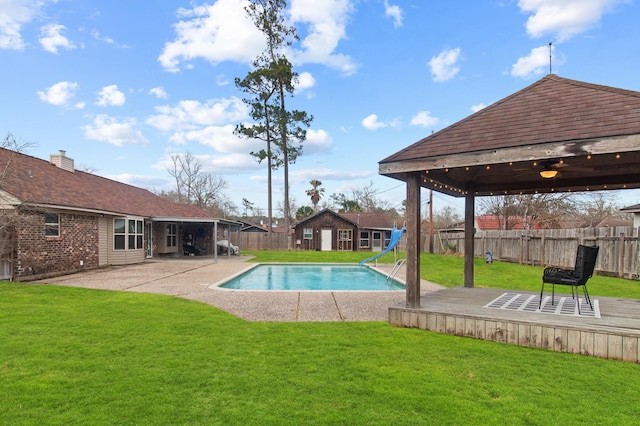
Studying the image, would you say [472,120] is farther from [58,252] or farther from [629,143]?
[58,252]

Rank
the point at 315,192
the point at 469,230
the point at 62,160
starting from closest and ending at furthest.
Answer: the point at 469,230, the point at 62,160, the point at 315,192

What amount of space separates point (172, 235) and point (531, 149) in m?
20.3

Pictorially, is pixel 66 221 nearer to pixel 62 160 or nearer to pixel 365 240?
pixel 62 160

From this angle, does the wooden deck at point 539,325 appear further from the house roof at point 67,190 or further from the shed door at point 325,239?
the shed door at point 325,239

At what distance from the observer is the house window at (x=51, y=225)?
11234mm

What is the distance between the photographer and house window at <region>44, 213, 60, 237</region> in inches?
442

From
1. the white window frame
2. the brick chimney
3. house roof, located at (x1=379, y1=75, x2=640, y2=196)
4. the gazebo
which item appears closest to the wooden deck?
the gazebo

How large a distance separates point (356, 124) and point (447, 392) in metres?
18.3

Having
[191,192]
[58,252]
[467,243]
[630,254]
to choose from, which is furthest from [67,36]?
[191,192]

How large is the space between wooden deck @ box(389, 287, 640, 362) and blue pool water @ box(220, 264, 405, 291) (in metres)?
5.07

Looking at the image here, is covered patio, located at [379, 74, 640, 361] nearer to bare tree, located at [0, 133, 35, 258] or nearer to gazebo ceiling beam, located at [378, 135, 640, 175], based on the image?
gazebo ceiling beam, located at [378, 135, 640, 175]

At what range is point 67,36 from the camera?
492 inches

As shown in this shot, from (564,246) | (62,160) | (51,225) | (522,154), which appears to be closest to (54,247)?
(51,225)

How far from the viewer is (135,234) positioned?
658 inches
